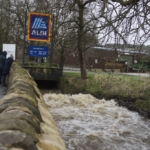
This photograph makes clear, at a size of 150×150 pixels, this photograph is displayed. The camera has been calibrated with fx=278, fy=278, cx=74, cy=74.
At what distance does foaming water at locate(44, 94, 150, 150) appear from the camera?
722cm

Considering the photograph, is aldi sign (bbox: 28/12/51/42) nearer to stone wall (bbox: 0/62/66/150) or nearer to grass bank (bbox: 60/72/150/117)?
grass bank (bbox: 60/72/150/117)

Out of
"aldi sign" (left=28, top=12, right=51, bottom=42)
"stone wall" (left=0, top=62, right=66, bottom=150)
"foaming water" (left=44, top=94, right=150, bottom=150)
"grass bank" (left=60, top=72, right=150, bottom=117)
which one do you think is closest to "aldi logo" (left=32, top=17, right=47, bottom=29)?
"aldi sign" (left=28, top=12, right=51, bottom=42)

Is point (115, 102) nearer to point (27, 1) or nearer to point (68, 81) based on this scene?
point (68, 81)

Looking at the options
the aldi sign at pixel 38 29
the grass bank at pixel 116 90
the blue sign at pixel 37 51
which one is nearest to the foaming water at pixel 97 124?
the grass bank at pixel 116 90

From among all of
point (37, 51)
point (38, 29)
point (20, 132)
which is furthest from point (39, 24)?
point (20, 132)

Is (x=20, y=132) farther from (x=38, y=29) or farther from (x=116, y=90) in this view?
(x=38, y=29)

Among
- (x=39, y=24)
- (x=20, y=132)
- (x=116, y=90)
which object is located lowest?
(x=116, y=90)

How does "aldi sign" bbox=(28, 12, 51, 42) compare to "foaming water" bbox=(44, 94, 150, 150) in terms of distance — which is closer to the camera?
"foaming water" bbox=(44, 94, 150, 150)

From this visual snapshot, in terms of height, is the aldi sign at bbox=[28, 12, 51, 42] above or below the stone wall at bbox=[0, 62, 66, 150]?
above

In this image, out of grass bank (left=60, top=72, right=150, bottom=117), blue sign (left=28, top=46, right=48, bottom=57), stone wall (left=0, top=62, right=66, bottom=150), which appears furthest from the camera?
blue sign (left=28, top=46, right=48, bottom=57)

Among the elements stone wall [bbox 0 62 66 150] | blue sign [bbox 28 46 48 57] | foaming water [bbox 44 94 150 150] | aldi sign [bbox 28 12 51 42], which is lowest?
foaming water [bbox 44 94 150 150]

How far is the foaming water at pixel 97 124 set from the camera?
7.22 metres

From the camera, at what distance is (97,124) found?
9242 millimetres

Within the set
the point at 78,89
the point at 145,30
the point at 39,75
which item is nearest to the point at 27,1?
the point at 39,75
